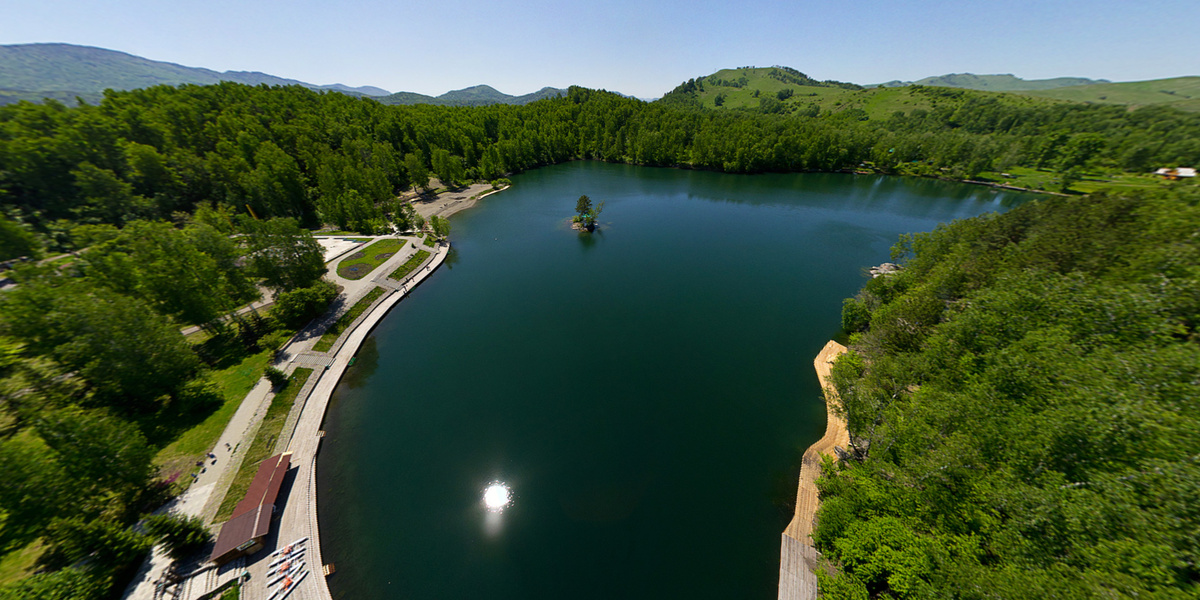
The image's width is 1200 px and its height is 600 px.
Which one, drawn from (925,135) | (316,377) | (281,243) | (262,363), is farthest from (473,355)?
(925,135)

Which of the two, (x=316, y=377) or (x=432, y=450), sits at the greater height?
(x=316, y=377)

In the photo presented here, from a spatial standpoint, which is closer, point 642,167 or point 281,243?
point 281,243

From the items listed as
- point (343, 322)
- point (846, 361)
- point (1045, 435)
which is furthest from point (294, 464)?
point (846, 361)

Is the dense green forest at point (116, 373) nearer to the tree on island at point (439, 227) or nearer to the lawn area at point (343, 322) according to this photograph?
the lawn area at point (343, 322)

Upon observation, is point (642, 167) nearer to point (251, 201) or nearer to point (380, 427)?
point (251, 201)

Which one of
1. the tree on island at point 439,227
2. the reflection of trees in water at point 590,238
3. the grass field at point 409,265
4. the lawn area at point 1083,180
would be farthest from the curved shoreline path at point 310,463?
the lawn area at point 1083,180

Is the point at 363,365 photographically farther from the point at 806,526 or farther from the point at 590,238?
the point at 590,238
